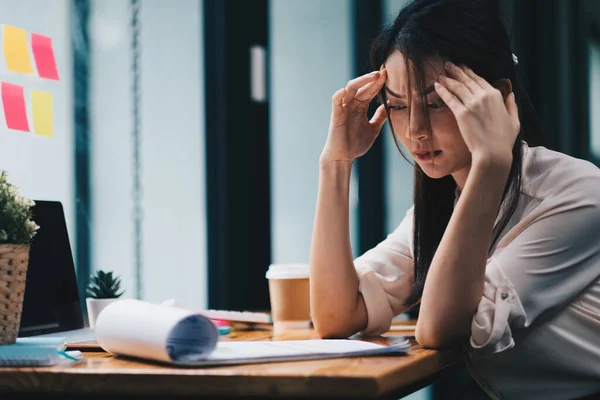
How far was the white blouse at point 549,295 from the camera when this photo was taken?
49.8 inches

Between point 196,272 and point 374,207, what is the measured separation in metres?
0.67

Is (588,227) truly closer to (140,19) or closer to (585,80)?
(585,80)

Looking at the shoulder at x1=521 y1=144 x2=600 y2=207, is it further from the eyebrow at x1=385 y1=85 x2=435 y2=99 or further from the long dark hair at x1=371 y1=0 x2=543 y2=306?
the eyebrow at x1=385 y1=85 x2=435 y2=99

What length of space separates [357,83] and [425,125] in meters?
0.22

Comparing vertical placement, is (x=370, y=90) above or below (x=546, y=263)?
above

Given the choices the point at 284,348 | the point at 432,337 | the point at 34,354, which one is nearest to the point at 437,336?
the point at 432,337

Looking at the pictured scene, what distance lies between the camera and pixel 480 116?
1.26 metres

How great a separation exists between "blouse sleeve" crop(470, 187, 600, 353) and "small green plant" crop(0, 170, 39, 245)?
2.47ft

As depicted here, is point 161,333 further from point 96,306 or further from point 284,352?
point 96,306

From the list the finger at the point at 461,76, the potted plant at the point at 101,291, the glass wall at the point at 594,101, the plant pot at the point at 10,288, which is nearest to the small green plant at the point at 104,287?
the potted plant at the point at 101,291

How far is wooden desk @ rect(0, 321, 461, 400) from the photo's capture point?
2.97ft

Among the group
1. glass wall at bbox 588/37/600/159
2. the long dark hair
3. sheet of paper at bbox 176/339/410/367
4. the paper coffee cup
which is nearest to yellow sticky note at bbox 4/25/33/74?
the paper coffee cup

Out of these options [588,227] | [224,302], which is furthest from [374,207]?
[588,227]

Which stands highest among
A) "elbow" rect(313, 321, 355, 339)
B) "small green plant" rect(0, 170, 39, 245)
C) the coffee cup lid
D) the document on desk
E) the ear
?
the ear
